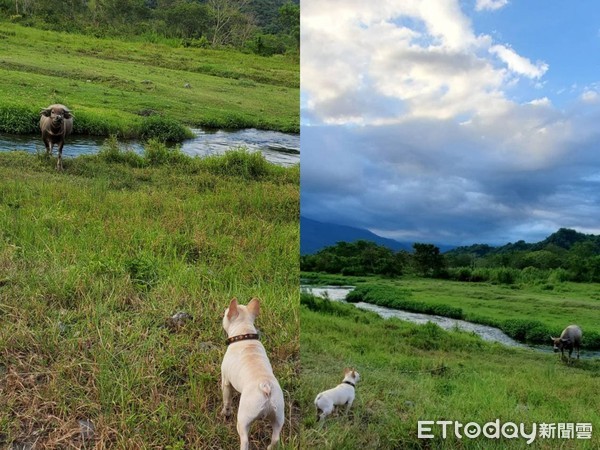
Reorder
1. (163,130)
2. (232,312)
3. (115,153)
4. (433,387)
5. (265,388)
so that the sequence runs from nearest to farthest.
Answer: (265,388) < (232,312) < (433,387) < (115,153) < (163,130)

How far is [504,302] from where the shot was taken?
2740 mm

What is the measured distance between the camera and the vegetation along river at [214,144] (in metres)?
4.11

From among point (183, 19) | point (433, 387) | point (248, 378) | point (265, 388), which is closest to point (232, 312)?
point (248, 378)

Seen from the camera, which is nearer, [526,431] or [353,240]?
[526,431]

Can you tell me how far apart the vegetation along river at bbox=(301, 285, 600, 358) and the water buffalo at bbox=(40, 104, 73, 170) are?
7.31 feet

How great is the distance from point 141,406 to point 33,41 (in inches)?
114

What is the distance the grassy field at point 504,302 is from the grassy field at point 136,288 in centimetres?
60

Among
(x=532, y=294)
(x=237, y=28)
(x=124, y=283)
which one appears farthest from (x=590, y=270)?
(x=237, y=28)

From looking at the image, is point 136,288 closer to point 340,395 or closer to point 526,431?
point 340,395

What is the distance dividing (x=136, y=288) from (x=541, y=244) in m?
2.22

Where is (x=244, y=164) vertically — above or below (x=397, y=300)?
above

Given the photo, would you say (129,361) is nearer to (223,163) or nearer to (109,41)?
(223,163)

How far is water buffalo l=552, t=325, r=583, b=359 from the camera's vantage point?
8.36 feet

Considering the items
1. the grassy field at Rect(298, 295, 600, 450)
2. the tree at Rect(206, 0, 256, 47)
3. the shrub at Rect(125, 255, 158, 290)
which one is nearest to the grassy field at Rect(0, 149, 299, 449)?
the shrub at Rect(125, 255, 158, 290)
